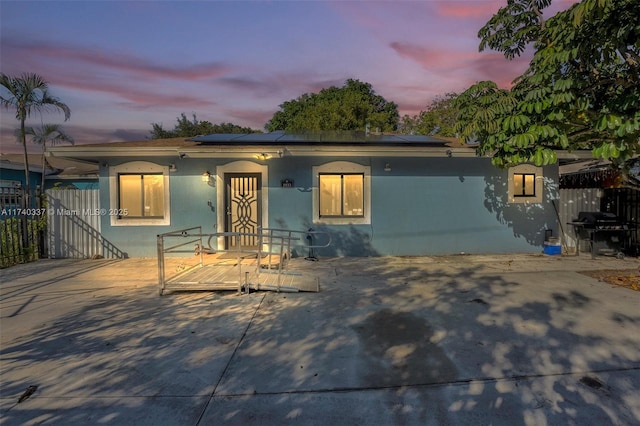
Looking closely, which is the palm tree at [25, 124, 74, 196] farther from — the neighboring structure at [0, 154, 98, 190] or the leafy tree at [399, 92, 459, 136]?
the leafy tree at [399, 92, 459, 136]

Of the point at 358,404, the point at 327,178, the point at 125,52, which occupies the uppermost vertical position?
the point at 125,52

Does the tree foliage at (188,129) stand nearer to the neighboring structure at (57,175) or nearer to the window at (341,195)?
the neighboring structure at (57,175)

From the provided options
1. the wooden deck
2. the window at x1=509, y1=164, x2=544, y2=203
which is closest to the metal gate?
the wooden deck

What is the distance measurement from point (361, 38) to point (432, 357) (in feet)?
31.3

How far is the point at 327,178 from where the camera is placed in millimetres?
8523

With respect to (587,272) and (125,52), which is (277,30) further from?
(587,272)

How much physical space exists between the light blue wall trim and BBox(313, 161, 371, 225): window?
0.16m

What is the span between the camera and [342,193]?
8570mm

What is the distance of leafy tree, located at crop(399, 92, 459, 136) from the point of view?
997 inches

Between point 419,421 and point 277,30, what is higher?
point 277,30

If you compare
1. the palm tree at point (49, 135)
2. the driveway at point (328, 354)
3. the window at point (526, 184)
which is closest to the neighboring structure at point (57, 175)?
the palm tree at point (49, 135)

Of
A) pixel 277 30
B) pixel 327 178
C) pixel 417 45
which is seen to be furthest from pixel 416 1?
pixel 327 178

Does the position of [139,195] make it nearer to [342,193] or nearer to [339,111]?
[342,193]

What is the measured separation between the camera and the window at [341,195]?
853cm
